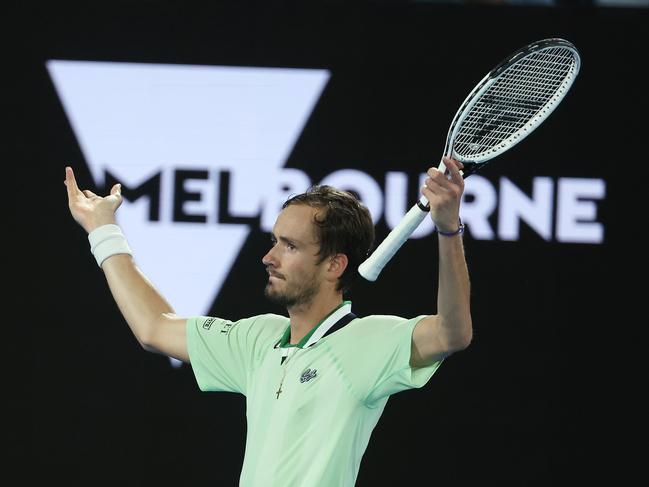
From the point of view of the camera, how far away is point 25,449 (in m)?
4.88

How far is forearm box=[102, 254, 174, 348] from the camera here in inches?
127

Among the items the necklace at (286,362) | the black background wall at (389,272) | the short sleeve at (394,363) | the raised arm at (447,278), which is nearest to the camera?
the raised arm at (447,278)

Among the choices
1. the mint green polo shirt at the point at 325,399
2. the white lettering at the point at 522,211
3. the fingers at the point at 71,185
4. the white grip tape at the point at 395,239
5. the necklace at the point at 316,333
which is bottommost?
the mint green polo shirt at the point at 325,399

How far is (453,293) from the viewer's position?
2660 mm

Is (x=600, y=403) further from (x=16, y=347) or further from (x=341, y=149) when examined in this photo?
(x=16, y=347)

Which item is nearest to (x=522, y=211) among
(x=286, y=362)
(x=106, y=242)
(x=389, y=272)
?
(x=389, y=272)

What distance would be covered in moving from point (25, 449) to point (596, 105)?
2.98 metres

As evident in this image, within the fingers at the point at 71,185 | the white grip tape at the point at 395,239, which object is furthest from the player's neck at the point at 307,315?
the fingers at the point at 71,185

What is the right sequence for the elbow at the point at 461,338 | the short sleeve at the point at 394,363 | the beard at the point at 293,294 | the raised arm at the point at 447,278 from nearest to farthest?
the raised arm at the point at 447,278 < the elbow at the point at 461,338 < the short sleeve at the point at 394,363 < the beard at the point at 293,294

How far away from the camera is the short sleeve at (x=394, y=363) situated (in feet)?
9.45

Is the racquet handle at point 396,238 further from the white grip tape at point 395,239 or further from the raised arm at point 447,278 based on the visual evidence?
the raised arm at point 447,278

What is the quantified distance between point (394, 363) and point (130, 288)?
842 mm

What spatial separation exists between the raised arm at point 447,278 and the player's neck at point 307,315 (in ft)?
1.25

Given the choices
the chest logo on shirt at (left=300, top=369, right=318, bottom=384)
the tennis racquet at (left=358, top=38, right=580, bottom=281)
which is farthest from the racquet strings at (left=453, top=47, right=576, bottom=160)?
the chest logo on shirt at (left=300, top=369, right=318, bottom=384)
